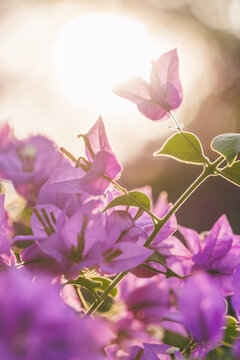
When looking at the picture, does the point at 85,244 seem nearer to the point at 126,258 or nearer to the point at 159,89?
the point at 126,258

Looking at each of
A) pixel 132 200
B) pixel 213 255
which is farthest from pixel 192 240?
pixel 132 200

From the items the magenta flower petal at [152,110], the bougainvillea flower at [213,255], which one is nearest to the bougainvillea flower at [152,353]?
the bougainvillea flower at [213,255]

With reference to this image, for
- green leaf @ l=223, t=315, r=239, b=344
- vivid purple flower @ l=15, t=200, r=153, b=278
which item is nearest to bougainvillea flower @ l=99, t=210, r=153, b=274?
vivid purple flower @ l=15, t=200, r=153, b=278

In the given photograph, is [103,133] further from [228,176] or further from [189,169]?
[189,169]

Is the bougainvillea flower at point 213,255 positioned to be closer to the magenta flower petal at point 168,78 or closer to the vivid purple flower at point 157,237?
the vivid purple flower at point 157,237

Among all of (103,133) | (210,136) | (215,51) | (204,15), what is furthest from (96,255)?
(204,15)

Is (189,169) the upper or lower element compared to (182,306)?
lower
